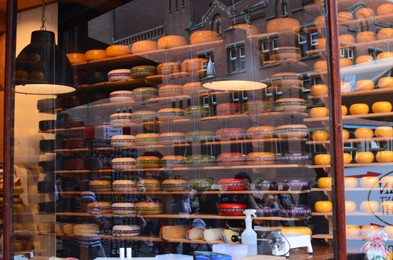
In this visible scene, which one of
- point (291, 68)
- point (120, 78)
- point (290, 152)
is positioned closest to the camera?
point (290, 152)

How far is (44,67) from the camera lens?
397 centimetres

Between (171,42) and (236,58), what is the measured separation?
2.49 ft

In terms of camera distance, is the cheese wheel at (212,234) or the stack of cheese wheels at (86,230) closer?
the cheese wheel at (212,234)

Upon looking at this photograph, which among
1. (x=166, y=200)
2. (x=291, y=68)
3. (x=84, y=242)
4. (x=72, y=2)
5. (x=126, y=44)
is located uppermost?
(x=72, y=2)

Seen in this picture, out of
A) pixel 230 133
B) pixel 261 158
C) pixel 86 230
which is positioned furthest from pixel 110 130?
pixel 261 158

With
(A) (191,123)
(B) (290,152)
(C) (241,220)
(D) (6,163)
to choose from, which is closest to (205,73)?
(A) (191,123)

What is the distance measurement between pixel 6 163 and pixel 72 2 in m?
3.63

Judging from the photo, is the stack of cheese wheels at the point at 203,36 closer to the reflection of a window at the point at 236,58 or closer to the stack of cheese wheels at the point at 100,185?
the reflection of a window at the point at 236,58

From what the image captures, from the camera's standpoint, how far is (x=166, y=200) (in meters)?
4.79

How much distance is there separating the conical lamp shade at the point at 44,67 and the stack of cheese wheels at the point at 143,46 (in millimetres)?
696

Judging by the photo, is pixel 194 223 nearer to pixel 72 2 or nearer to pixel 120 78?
pixel 120 78

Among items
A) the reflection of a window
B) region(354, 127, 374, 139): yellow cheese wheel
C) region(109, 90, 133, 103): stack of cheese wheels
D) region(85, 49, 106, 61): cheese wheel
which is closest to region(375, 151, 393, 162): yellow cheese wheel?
region(354, 127, 374, 139): yellow cheese wheel

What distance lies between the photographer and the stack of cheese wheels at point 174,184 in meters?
4.77

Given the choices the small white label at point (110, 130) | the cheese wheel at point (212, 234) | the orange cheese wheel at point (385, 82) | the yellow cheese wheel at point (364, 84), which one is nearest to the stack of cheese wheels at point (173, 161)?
the small white label at point (110, 130)
